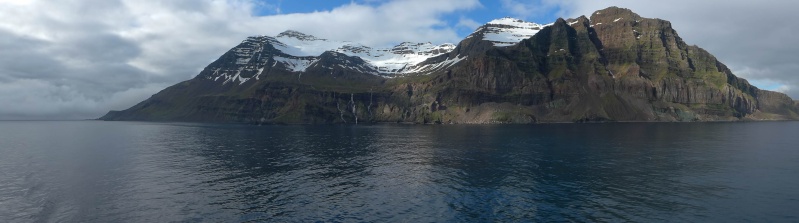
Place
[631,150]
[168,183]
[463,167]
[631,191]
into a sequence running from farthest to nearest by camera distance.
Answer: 1. [631,150]
2. [463,167]
3. [168,183]
4. [631,191]

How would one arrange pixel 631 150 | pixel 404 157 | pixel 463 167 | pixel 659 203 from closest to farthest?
pixel 659 203, pixel 463 167, pixel 404 157, pixel 631 150

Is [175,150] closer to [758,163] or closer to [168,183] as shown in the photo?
[168,183]

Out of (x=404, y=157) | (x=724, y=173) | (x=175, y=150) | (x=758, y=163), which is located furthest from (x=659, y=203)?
(x=175, y=150)

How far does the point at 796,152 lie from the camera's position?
379 ft

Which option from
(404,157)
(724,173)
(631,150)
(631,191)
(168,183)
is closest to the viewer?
(631,191)

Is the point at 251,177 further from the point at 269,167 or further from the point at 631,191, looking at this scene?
the point at 631,191

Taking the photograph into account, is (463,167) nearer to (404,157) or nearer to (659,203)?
(404,157)

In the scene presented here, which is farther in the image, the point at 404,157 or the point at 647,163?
the point at 404,157

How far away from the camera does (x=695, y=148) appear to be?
12725 cm

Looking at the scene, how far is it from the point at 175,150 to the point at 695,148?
153 meters

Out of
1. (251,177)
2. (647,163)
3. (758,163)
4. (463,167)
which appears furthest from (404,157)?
(758,163)

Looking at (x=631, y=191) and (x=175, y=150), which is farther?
(x=175, y=150)

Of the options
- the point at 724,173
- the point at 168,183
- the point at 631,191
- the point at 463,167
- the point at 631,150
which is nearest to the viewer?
the point at 631,191

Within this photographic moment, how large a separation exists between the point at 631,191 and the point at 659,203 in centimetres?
786
